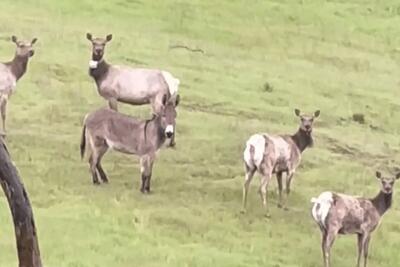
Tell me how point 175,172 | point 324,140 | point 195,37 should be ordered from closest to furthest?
point 175,172 → point 324,140 → point 195,37

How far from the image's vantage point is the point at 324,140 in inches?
829

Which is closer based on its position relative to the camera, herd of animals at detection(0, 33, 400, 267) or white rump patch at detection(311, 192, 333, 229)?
white rump patch at detection(311, 192, 333, 229)

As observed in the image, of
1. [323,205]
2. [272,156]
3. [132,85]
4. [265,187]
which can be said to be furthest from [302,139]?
[132,85]

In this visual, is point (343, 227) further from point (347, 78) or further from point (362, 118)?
point (347, 78)

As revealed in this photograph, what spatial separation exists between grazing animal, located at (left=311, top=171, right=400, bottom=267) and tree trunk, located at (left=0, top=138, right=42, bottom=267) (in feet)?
35.3

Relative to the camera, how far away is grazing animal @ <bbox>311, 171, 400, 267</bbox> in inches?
545

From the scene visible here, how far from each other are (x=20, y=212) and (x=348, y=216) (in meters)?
11.3

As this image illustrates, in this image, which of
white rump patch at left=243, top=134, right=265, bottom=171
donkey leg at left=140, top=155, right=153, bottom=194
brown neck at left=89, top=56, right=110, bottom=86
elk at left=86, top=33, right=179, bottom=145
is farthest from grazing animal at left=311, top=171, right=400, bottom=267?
brown neck at left=89, top=56, right=110, bottom=86

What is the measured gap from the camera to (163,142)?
54.2 feet

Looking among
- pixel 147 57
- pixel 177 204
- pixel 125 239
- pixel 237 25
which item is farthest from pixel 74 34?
pixel 125 239

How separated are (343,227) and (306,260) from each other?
64 centimetres

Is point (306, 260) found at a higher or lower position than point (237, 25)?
lower

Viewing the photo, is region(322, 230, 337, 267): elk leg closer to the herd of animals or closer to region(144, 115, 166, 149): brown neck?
the herd of animals

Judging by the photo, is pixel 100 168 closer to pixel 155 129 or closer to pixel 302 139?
pixel 155 129
